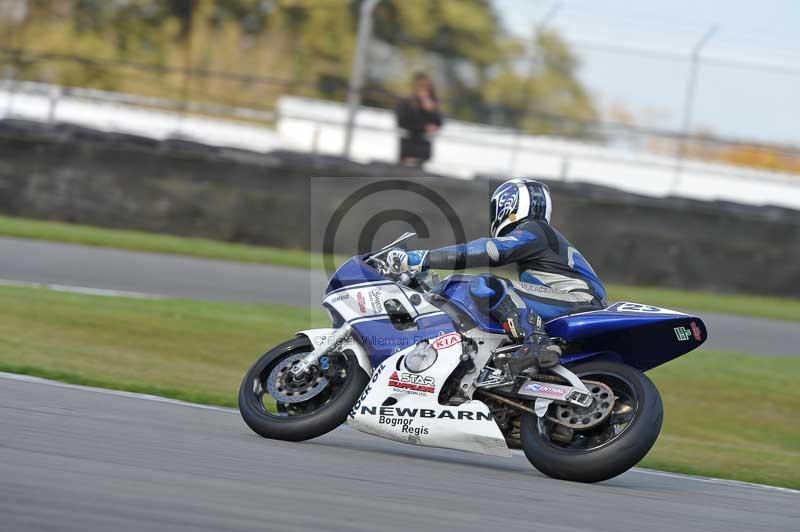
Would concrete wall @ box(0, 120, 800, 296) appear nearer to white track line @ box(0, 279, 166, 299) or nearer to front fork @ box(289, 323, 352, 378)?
white track line @ box(0, 279, 166, 299)

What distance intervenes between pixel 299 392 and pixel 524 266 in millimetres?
1328

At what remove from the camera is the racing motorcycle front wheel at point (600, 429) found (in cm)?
566

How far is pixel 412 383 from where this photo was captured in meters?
6.27

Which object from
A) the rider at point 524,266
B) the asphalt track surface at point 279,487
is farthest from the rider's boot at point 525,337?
Answer: the asphalt track surface at point 279,487

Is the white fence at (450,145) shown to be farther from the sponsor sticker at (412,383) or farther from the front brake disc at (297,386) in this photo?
the sponsor sticker at (412,383)

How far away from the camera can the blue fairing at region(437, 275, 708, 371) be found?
19.1 feet

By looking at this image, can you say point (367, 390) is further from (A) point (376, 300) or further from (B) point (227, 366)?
(B) point (227, 366)

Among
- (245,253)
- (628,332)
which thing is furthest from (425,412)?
(245,253)

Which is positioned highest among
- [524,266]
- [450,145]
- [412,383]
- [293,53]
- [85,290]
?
[293,53]

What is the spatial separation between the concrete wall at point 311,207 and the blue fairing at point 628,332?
9.62 meters

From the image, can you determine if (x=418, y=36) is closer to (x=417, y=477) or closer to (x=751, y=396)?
(x=751, y=396)

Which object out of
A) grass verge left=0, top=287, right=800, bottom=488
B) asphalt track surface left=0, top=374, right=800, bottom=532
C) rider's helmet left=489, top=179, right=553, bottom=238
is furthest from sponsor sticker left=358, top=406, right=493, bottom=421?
grass verge left=0, top=287, right=800, bottom=488

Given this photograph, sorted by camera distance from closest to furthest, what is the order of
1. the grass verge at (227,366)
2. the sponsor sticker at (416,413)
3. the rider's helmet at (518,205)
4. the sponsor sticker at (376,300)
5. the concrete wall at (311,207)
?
the sponsor sticker at (416,413), the rider's helmet at (518,205), the sponsor sticker at (376,300), the grass verge at (227,366), the concrete wall at (311,207)

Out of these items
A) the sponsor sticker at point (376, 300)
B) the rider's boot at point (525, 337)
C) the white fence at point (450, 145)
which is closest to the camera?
the rider's boot at point (525, 337)
